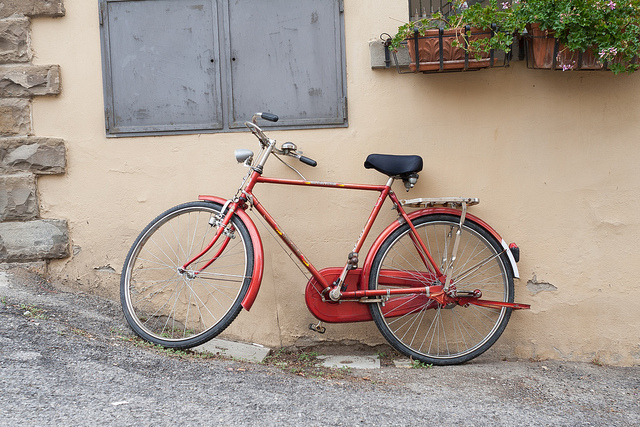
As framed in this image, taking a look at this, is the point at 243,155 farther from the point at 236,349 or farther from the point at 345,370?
the point at 345,370

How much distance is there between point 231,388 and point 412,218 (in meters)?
1.45

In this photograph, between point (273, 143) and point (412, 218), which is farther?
point (412, 218)

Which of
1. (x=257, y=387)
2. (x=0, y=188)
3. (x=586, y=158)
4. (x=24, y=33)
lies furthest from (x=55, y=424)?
(x=586, y=158)

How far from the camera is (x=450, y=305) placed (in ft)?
11.1

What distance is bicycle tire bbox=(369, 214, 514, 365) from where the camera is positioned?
3387 millimetres

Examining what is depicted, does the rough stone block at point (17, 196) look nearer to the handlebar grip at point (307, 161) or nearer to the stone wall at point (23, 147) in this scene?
the stone wall at point (23, 147)

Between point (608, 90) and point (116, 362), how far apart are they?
10.9 ft

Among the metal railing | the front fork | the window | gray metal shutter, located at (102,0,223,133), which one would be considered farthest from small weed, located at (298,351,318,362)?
the metal railing

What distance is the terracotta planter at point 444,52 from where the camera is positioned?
10.2 ft

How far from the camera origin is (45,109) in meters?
3.69

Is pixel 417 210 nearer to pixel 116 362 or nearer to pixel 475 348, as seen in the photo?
pixel 475 348

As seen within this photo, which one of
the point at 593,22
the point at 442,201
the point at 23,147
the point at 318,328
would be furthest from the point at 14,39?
the point at 593,22

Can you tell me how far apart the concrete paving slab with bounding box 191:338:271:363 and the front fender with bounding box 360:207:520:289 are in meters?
0.82

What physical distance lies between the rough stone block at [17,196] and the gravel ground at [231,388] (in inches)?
18.1
